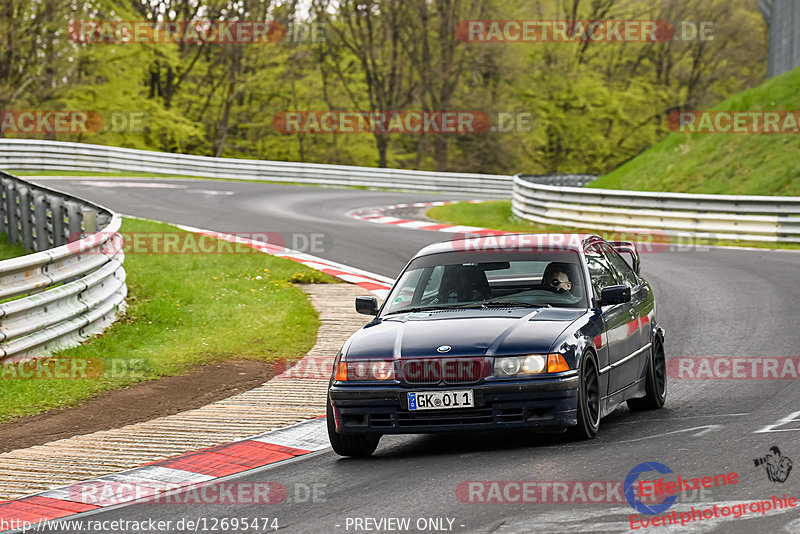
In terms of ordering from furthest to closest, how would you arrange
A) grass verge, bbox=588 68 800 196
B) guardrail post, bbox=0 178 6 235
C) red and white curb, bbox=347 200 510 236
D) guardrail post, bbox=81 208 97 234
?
grass verge, bbox=588 68 800 196 < red and white curb, bbox=347 200 510 236 < guardrail post, bbox=0 178 6 235 < guardrail post, bbox=81 208 97 234

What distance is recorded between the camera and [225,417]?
354 inches

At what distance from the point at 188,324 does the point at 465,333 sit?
6478 millimetres

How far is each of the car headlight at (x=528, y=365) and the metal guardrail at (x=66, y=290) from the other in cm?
511

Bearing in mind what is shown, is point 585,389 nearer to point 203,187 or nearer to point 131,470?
point 131,470

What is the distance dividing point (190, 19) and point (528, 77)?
17.8m

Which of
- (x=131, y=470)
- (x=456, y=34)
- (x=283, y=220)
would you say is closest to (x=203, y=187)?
(x=283, y=220)

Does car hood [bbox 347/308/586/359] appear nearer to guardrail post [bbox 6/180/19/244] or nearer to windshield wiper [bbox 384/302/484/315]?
windshield wiper [bbox 384/302/484/315]

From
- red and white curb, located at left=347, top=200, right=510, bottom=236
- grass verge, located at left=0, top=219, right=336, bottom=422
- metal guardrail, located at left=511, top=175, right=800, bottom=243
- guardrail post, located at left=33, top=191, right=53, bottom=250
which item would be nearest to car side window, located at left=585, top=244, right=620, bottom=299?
grass verge, located at left=0, top=219, right=336, bottom=422

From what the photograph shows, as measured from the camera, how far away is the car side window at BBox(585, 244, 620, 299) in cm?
841

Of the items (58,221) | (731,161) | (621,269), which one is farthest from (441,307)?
(731,161)

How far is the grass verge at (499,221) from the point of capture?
22906 millimetres

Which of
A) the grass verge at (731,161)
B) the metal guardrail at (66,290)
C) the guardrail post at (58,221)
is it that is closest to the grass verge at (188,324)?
the metal guardrail at (66,290)

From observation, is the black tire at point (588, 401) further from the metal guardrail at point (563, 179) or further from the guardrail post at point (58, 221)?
the metal guardrail at point (563, 179)

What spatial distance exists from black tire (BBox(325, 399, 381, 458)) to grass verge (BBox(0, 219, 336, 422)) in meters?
3.12
